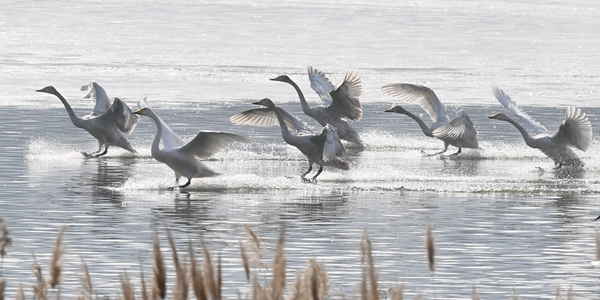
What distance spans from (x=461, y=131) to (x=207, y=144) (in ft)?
20.4

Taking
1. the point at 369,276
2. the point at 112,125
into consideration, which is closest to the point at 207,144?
the point at 112,125

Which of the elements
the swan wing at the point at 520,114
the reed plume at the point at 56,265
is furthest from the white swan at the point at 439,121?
the reed plume at the point at 56,265

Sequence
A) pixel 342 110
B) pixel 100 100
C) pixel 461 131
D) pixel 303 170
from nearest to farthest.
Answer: pixel 303 170
pixel 461 131
pixel 100 100
pixel 342 110

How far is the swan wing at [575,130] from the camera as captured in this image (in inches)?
787

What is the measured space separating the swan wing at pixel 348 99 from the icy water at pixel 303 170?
2.41 feet

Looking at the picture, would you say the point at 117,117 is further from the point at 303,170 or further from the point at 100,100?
the point at 303,170

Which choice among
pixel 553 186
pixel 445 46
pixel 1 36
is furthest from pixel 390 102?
pixel 1 36

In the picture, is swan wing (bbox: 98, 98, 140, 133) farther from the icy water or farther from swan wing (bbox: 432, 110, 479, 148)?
swan wing (bbox: 432, 110, 479, 148)

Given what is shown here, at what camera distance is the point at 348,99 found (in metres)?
22.8

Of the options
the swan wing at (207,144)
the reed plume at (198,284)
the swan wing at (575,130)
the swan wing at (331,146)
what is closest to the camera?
the reed plume at (198,284)

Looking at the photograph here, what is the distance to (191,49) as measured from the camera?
150 feet

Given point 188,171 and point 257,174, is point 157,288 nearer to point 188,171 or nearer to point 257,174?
point 188,171

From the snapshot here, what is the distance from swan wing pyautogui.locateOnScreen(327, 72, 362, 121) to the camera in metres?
22.4

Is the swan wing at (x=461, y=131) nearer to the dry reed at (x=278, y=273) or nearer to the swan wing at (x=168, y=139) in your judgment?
the swan wing at (x=168, y=139)
